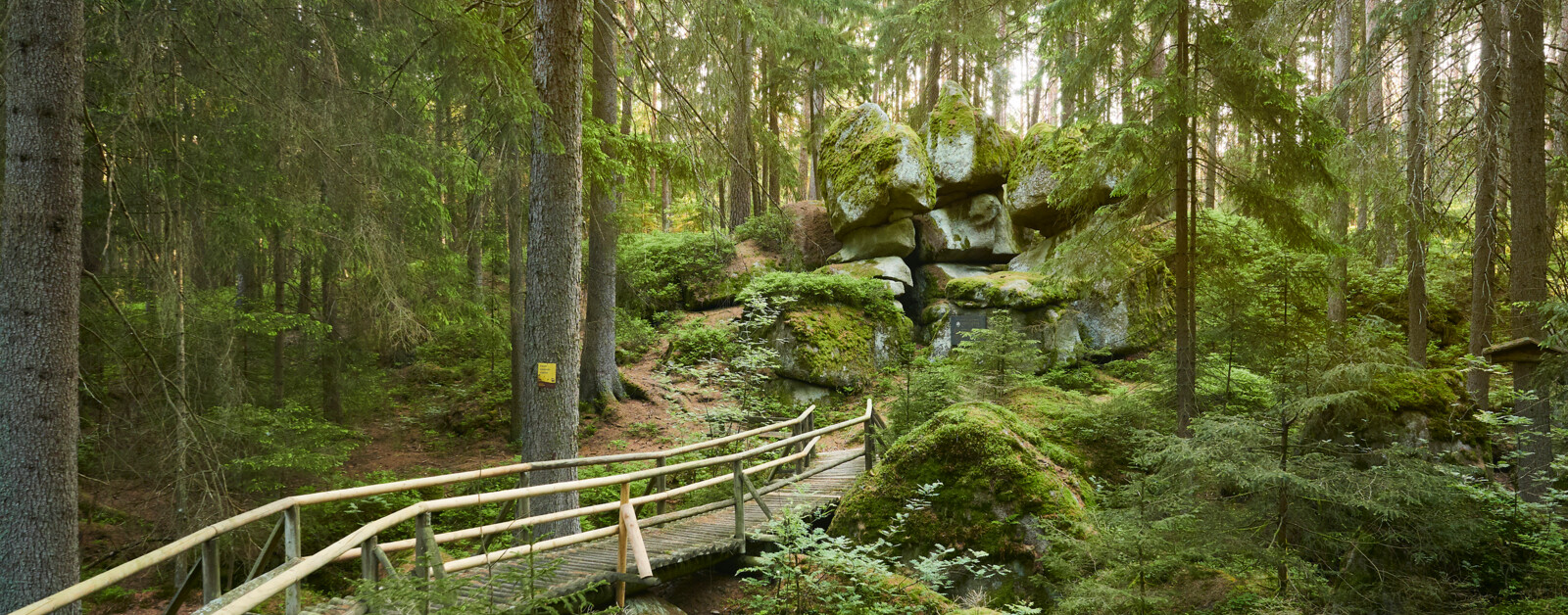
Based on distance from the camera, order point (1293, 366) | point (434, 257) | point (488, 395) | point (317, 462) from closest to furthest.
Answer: point (1293, 366)
point (317, 462)
point (434, 257)
point (488, 395)

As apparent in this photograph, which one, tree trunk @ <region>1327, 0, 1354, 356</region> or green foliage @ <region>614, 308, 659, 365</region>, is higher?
tree trunk @ <region>1327, 0, 1354, 356</region>

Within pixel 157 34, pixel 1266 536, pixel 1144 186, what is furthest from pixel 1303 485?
pixel 157 34

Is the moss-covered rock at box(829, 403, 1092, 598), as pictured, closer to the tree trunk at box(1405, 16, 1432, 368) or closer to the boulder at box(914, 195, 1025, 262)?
the tree trunk at box(1405, 16, 1432, 368)

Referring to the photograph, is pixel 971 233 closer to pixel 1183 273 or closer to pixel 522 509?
pixel 1183 273

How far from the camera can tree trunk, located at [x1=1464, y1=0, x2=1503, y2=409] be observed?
7516 mm

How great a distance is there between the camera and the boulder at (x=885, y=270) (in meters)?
15.9

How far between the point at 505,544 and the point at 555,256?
2.88 m

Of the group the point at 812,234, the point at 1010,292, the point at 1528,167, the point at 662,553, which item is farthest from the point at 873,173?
the point at 662,553

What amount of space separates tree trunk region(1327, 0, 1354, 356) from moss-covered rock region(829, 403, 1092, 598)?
336 centimetres

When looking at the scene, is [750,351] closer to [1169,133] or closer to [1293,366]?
[1169,133]

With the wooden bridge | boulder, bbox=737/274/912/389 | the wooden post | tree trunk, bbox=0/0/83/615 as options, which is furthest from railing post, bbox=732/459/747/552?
boulder, bbox=737/274/912/389

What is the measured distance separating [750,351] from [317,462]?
601 centimetres

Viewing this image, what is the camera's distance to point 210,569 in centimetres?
359

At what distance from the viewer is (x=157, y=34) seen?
5.45 meters
